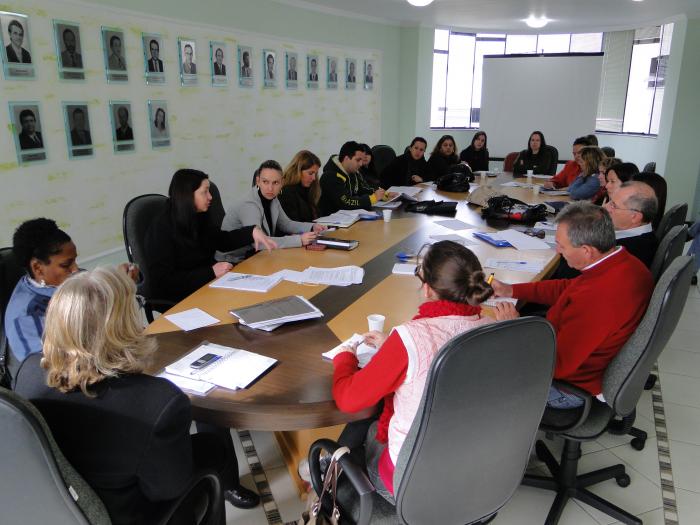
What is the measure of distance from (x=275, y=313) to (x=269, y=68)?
14.3ft

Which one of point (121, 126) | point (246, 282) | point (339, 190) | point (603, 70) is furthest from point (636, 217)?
point (603, 70)

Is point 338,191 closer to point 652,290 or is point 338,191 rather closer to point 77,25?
point 77,25

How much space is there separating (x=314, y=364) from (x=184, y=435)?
1.82ft

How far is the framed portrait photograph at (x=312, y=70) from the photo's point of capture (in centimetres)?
636

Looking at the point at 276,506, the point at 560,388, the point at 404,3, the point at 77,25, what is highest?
the point at 404,3

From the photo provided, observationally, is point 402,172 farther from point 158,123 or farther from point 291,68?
point 158,123

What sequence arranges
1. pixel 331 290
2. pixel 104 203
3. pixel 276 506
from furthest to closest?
pixel 104 203
pixel 331 290
pixel 276 506

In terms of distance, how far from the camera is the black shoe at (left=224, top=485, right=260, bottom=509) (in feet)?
7.11

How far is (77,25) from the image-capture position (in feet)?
12.4

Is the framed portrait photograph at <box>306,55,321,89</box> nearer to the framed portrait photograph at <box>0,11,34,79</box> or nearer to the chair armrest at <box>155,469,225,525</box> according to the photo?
the framed portrait photograph at <box>0,11,34,79</box>

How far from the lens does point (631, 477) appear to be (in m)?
2.41

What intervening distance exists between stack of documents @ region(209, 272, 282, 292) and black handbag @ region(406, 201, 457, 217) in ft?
6.35

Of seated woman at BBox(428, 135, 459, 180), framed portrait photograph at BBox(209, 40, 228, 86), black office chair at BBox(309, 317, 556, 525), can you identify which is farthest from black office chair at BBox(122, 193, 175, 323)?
seated woman at BBox(428, 135, 459, 180)

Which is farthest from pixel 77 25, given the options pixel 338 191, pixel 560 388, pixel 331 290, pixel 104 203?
pixel 560 388
